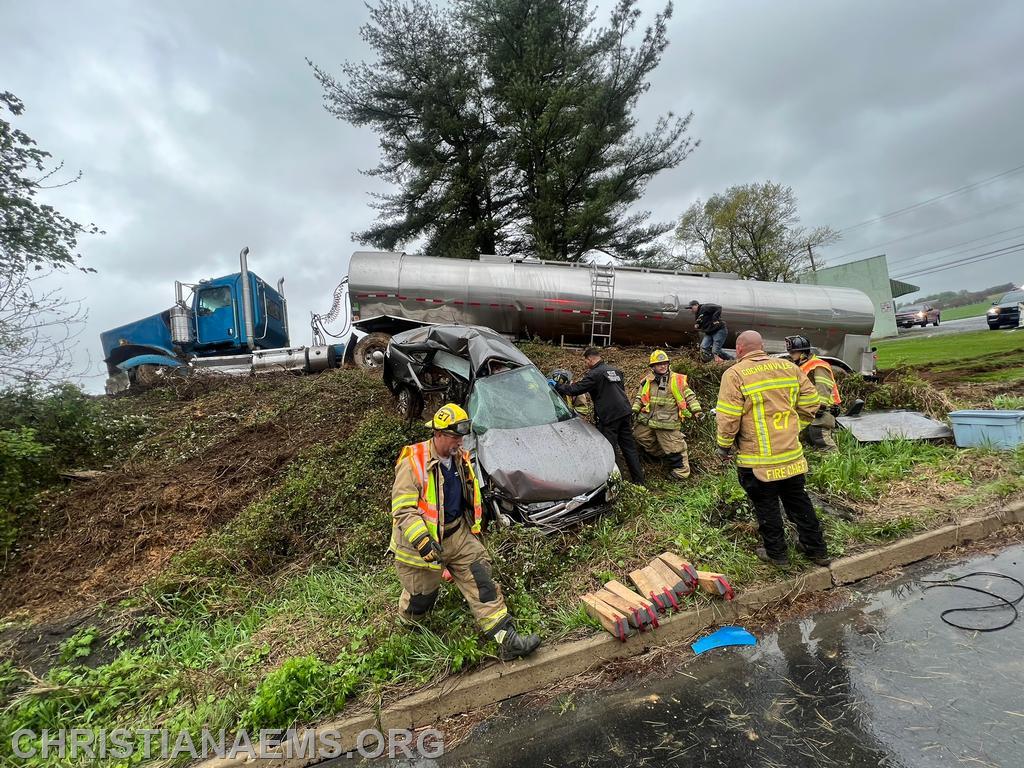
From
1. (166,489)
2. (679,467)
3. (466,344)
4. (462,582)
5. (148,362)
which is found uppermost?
(148,362)

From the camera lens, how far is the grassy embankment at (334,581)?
291cm

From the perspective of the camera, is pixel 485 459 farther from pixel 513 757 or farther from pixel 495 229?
pixel 495 229

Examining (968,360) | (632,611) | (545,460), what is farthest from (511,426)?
(968,360)

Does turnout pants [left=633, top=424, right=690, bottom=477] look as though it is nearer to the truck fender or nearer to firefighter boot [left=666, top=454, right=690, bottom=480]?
firefighter boot [left=666, top=454, right=690, bottom=480]

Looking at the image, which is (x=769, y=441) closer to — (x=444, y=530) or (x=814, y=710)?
(x=814, y=710)

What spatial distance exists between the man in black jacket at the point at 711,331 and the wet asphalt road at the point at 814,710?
21.0 ft

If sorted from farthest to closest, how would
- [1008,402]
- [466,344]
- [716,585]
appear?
[1008,402], [466,344], [716,585]

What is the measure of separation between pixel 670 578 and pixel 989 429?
16.3 ft

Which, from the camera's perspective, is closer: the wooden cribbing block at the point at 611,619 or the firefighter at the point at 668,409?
the wooden cribbing block at the point at 611,619

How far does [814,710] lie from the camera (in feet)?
7.79

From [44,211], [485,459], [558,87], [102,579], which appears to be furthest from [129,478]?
[558,87]

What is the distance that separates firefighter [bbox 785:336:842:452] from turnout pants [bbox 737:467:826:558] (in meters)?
2.92

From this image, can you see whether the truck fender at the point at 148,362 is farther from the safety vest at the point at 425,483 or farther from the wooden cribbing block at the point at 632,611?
the wooden cribbing block at the point at 632,611

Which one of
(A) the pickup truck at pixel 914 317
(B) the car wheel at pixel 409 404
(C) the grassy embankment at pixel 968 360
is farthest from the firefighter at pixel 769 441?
(A) the pickup truck at pixel 914 317
